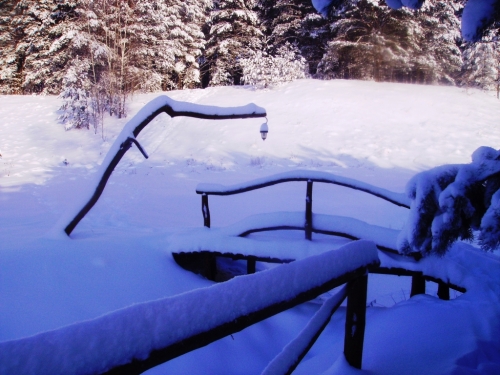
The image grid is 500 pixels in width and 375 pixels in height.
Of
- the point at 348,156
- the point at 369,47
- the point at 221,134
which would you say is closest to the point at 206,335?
the point at 348,156

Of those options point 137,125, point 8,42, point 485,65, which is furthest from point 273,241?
point 8,42

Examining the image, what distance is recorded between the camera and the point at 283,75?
875 inches

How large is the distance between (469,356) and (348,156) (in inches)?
476

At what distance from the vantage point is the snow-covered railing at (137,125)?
503 cm

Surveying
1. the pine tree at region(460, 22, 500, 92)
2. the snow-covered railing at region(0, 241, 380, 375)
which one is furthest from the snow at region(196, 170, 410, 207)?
the pine tree at region(460, 22, 500, 92)

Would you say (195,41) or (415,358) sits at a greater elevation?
(195,41)

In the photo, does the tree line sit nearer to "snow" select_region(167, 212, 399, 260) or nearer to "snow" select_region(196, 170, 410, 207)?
"snow" select_region(196, 170, 410, 207)

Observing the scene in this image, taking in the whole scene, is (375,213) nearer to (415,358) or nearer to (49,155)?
(415,358)

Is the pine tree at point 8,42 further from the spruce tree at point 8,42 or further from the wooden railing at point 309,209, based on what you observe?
the wooden railing at point 309,209

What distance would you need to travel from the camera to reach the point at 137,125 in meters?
5.05

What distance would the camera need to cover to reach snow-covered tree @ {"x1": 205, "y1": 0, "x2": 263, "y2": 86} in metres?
26.3

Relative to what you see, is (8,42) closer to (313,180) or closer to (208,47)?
(208,47)

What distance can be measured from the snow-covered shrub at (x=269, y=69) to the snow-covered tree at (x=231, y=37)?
4250mm

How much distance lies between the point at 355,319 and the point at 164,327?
1.37 m
